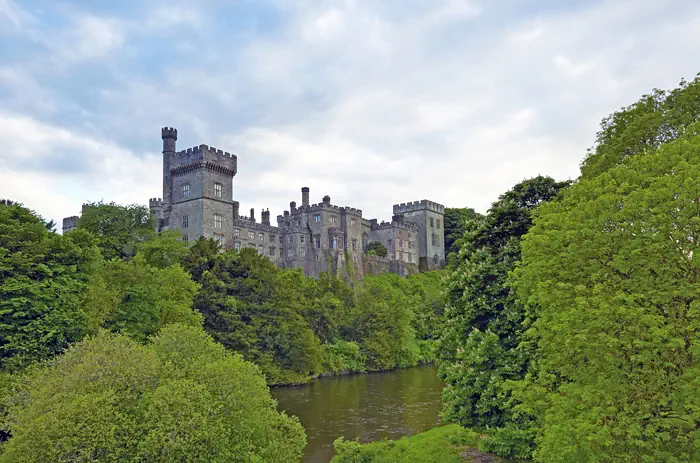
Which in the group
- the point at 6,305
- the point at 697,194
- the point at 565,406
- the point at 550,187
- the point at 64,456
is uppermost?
the point at 550,187

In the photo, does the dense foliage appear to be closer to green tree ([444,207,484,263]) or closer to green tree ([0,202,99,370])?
green tree ([0,202,99,370])

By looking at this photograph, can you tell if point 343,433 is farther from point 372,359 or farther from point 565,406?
point 372,359

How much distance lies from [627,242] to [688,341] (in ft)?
9.58

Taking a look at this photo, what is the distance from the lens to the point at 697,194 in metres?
14.8

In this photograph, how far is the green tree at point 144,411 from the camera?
17297 mm

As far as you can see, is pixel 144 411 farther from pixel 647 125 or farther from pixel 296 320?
pixel 296 320

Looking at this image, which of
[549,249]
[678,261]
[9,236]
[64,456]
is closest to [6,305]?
[9,236]

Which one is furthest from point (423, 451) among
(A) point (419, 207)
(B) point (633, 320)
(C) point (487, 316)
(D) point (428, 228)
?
(A) point (419, 207)

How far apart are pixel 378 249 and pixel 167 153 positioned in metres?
41.2

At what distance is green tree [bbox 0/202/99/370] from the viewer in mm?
26000

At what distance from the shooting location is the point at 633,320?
14617 millimetres

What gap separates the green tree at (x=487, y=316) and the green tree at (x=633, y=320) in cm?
518

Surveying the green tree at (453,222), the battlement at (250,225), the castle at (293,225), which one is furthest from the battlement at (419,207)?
the battlement at (250,225)

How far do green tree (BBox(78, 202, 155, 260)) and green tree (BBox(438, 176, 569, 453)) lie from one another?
34400mm
